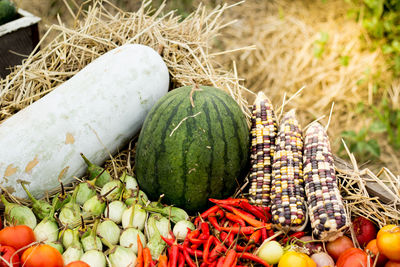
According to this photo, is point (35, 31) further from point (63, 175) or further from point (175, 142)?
point (175, 142)

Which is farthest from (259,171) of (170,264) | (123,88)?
(123,88)

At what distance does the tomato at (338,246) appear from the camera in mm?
2951

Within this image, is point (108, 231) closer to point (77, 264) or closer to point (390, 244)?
point (77, 264)

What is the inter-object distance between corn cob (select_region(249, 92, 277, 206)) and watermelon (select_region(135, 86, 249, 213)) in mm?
156

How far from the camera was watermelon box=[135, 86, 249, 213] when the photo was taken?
10.3ft

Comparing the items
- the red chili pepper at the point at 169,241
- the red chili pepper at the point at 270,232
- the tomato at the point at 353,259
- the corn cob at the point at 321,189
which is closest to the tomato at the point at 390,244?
the tomato at the point at 353,259

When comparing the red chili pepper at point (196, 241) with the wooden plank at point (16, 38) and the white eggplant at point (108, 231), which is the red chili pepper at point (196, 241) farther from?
the wooden plank at point (16, 38)

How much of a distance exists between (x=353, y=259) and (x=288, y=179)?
71cm

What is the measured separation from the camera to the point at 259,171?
341 cm

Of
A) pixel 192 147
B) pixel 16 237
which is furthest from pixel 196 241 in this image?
pixel 16 237

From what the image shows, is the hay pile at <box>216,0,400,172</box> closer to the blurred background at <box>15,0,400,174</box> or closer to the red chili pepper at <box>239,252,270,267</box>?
the blurred background at <box>15,0,400,174</box>

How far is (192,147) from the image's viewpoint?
3.12 metres

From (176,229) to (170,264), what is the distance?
287 mm

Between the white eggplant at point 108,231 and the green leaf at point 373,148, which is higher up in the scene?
the white eggplant at point 108,231
